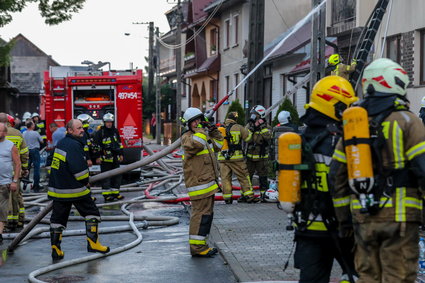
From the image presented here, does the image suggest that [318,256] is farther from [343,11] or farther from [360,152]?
[343,11]

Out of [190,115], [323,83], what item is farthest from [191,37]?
[323,83]

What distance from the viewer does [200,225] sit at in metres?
8.98

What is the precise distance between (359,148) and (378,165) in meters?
0.19

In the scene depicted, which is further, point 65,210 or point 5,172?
point 5,172

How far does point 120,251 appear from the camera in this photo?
365 inches

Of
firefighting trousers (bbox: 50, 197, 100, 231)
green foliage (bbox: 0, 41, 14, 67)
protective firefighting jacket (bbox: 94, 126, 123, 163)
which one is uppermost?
green foliage (bbox: 0, 41, 14, 67)

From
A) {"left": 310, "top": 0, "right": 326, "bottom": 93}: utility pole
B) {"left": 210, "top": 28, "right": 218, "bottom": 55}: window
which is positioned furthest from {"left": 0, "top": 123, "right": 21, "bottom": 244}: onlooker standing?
{"left": 210, "top": 28, "right": 218, "bottom": 55}: window

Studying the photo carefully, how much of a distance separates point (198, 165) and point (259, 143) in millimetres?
5434

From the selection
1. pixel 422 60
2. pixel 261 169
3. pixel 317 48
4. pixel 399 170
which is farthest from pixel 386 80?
pixel 422 60

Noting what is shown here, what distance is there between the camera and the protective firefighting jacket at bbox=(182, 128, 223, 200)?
29.6ft

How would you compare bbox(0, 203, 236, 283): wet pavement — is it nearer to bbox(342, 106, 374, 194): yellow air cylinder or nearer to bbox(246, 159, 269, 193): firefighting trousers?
bbox(342, 106, 374, 194): yellow air cylinder

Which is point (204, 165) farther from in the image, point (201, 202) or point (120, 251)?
point (120, 251)

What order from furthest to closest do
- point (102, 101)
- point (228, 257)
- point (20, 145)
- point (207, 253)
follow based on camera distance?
point (102, 101)
point (20, 145)
point (207, 253)
point (228, 257)

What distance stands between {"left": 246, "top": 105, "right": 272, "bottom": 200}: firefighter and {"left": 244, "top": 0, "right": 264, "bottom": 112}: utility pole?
3219mm
